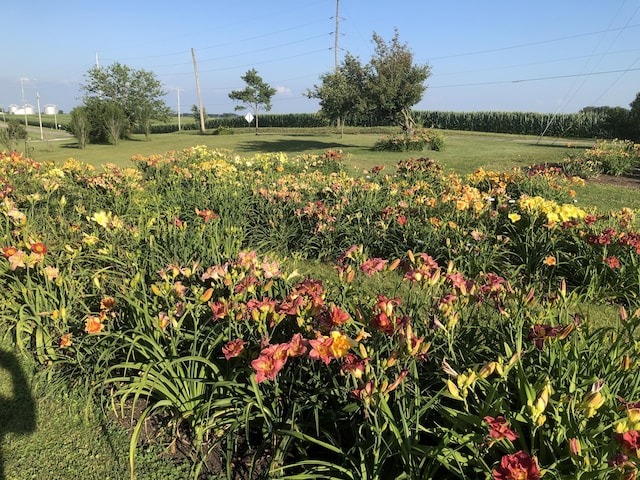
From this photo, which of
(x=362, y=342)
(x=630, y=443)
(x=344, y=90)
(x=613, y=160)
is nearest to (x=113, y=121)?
(x=344, y=90)

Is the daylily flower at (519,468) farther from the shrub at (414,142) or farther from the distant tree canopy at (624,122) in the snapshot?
the distant tree canopy at (624,122)

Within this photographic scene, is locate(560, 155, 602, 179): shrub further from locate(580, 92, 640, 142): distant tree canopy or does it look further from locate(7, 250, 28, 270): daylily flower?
locate(580, 92, 640, 142): distant tree canopy

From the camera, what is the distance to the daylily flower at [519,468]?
1076 millimetres

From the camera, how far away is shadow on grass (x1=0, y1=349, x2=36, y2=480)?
209cm

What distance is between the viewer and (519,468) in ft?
3.61

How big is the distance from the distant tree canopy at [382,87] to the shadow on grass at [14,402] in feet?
55.1

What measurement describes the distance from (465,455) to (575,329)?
2.57 feet

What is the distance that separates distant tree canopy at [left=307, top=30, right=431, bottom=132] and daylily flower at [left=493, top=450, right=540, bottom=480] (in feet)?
57.9

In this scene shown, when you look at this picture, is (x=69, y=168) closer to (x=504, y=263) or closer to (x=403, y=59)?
(x=504, y=263)

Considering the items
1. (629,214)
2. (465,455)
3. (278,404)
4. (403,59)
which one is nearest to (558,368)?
(465,455)

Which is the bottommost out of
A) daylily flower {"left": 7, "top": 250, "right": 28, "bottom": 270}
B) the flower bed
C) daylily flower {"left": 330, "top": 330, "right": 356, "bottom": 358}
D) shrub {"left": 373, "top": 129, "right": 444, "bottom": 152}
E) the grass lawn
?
the grass lawn

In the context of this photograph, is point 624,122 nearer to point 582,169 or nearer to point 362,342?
point 582,169

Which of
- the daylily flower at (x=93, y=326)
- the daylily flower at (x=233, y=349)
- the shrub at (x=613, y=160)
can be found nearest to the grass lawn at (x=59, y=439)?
the daylily flower at (x=93, y=326)

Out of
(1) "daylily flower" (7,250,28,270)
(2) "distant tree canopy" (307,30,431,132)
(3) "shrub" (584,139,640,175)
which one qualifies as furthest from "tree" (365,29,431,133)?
(1) "daylily flower" (7,250,28,270)
